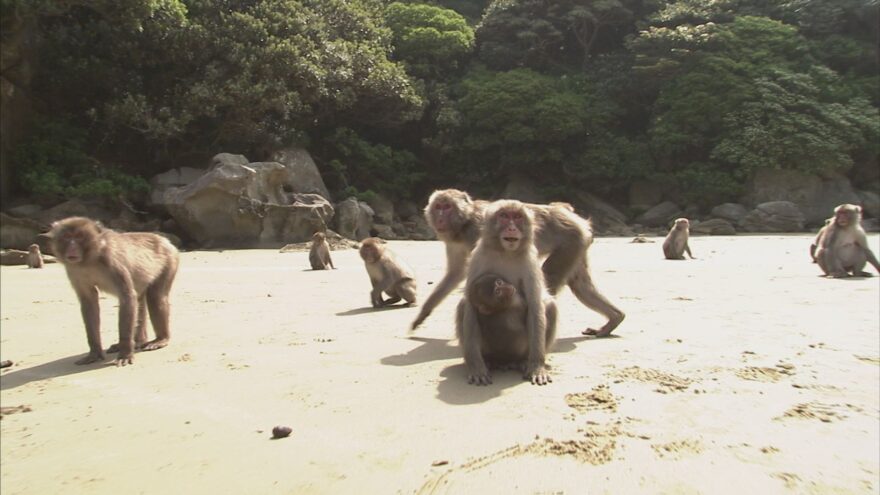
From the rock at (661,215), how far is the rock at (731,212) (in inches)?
75.3

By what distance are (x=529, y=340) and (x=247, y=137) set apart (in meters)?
22.1

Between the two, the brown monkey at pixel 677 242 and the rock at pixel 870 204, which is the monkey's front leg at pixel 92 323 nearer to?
the brown monkey at pixel 677 242

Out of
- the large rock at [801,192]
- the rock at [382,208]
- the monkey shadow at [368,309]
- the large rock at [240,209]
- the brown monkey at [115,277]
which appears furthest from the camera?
the large rock at [801,192]

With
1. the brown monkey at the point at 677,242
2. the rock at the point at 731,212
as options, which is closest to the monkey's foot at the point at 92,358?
the brown monkey at the point at 677,242

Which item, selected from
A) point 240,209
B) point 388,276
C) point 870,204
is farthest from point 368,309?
point 870,204

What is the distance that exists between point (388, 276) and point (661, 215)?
27.1 m

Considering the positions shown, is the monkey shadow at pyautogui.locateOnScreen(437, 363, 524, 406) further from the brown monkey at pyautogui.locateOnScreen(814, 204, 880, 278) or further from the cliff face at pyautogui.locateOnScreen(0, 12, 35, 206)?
the brown monkey at pyautogui.locateOnScreen(814, 204, 880, 278)

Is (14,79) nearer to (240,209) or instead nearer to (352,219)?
(240,209)

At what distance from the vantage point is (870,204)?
103ft

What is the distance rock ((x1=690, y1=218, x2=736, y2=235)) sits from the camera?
2883 cm

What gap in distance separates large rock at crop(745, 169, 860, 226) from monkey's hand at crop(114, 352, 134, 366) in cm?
3182

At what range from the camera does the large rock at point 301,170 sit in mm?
26141

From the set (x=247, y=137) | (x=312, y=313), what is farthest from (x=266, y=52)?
(x=312, y=313)

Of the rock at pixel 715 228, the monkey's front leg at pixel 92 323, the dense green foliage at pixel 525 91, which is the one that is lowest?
the rock at pixel 715 228
